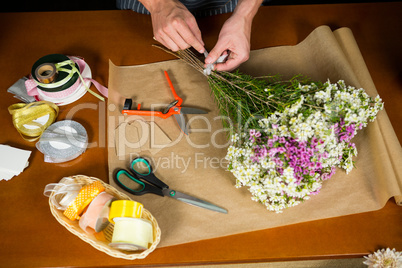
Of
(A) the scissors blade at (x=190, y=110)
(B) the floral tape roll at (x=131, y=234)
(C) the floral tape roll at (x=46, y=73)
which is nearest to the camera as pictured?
(B) the floral tape roll at (x=131, y=234)

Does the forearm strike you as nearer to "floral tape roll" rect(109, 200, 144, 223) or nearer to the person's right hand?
the person's right hand

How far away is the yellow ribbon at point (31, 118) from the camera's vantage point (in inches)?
46.6

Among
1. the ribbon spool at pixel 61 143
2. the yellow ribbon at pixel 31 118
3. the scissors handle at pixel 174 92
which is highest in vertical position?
the scissors handle at pixel 174 92

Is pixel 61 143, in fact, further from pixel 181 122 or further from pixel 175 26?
pixel 175 26

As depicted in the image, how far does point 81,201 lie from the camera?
993 millimetres

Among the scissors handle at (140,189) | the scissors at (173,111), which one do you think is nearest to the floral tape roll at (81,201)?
the scissors handle at (140,189)

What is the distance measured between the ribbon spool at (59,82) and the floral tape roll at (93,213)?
451 millimetres

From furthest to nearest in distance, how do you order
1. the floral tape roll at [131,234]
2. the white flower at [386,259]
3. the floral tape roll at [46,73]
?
the floral tape roll at [46,73] < the white flower at [386,259] < the floral tape roll at [131,234]

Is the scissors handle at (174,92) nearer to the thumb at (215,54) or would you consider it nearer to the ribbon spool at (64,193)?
the thumb at (215,54)

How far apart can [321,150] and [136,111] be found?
2.24 feet

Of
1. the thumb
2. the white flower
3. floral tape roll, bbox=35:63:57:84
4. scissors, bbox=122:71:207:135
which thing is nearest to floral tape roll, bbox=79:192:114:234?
scissors, bbox=122:71:207:135

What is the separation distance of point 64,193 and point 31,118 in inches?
13.0

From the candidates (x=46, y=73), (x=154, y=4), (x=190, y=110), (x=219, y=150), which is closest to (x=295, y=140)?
(x=219, y=150)

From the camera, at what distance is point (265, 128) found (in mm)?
1029
